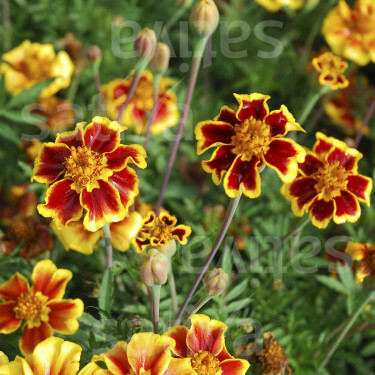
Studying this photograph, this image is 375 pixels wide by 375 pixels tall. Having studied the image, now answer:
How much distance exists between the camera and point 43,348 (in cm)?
90

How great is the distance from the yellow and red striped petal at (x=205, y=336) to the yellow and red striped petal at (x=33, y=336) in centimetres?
36

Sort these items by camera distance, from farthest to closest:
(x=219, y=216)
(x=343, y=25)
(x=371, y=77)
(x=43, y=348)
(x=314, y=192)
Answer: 1. (x=371, y=77)
2. (x=343, y=25)
3. (x=219, y=216)
4. (x=314, y=192)
5. (x=43, y=348)

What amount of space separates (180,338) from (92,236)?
1.15ft

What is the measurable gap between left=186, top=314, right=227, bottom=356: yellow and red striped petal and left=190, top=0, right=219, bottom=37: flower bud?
65 cm

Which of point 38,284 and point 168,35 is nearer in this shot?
point 38,284

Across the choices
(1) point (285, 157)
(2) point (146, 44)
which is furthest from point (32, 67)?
(1) point (285, 157)

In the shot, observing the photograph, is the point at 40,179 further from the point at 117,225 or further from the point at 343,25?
the point at 343,25

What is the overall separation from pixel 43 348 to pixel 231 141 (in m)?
0.52

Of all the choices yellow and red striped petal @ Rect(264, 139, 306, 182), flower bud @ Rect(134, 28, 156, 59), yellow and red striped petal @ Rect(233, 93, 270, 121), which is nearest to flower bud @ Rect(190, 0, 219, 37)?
flower bud @ Rect(134, 28, 156, 59)

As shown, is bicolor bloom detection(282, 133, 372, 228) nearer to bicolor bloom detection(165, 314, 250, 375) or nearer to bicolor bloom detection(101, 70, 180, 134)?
bicolor bloom detection(165, 314, 250, 375)

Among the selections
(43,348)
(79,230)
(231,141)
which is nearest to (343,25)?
(231,141)

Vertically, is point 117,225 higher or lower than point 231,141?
lower

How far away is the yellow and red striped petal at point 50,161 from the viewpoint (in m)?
1.00

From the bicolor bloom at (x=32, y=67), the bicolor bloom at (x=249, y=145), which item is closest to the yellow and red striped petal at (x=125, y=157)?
the bicolor bloom at (x=249, y=145)
